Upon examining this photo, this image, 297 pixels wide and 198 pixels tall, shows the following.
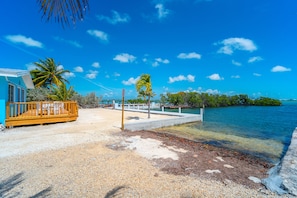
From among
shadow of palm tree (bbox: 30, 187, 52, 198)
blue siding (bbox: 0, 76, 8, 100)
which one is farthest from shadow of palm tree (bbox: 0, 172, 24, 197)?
blue siding (bbox: 0, 76, 8, 100)

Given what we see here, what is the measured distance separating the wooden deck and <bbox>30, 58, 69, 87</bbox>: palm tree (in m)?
18.2

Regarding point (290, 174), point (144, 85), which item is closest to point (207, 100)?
point (144, 85)

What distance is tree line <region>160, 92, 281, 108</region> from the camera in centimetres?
4147

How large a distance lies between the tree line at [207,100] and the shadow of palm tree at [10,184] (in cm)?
3647

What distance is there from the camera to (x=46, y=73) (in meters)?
27.3

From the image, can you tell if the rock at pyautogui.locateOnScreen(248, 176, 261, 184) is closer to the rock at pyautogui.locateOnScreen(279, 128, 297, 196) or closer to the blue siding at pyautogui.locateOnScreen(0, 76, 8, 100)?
the rock at pyautogui.locateOnScreen(279, 128, 297, 196)

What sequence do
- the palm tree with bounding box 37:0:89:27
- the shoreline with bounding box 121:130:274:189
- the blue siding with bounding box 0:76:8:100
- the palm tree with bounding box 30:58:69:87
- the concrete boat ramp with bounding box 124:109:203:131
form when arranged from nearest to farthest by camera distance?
1. the palm tree with bounding box 37:0:89:27
2. the shoreline with bounding box 121:130:274:189
3. the blue siding with bounding box 0:76:8:100
4. the concrete boat ramp with bounding box 124:109:203:131
5. the palm tree with bounding box 30:58:69:87

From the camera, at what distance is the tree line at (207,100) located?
4147 centimetres

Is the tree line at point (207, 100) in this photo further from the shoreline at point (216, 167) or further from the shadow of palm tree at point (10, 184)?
the shadow of palm tree at point (10, 184)

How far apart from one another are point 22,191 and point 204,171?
144 inches

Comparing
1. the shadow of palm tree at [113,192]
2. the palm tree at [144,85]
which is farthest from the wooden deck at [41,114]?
the shadow of palm tree at [113,192]

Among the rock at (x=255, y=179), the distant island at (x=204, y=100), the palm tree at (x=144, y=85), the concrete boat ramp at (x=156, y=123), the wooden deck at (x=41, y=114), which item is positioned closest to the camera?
the rock at (x=255, y=179)

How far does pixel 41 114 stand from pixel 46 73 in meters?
21.3

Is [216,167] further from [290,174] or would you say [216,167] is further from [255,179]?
[290,174]
